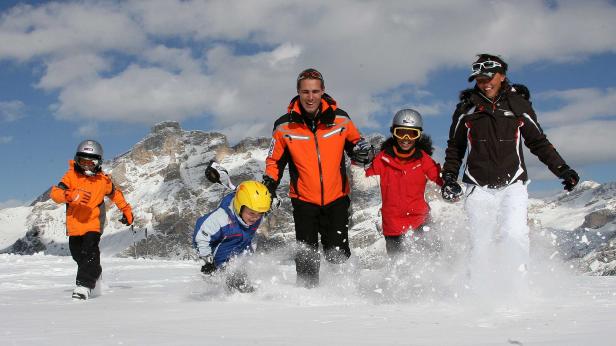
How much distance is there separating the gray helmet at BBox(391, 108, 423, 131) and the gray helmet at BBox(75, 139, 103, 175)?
3.83 meters

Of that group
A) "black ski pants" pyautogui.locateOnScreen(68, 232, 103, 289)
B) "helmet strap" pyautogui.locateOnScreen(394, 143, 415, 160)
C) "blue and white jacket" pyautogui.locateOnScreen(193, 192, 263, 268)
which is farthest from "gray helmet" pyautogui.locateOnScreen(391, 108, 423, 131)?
"black ski pants" pyautogui.locateOnScreen(68, 232, 103, 289)

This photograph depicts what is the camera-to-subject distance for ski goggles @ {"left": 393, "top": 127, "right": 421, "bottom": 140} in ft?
21.9

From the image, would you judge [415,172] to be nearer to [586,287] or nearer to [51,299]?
[586,287]

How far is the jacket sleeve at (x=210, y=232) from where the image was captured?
5953 mm

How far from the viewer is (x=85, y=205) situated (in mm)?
7566

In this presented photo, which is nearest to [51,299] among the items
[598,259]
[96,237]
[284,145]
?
[96,237]

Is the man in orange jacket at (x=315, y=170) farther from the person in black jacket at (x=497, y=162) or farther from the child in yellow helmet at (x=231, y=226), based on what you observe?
the person in black jacket at (x=497, y=162)

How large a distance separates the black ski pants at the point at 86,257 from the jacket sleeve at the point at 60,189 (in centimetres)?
51

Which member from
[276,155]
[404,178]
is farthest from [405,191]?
[276,155]

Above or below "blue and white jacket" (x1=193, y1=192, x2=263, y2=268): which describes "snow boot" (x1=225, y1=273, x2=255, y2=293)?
below

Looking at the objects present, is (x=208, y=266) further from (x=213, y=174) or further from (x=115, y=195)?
(x=115, y=195)

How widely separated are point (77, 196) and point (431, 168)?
433 cm

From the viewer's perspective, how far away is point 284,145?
6.97 metres

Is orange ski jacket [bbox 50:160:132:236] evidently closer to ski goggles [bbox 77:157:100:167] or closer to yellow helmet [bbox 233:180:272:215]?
ski goggles [bbox 77:157:100:167]
